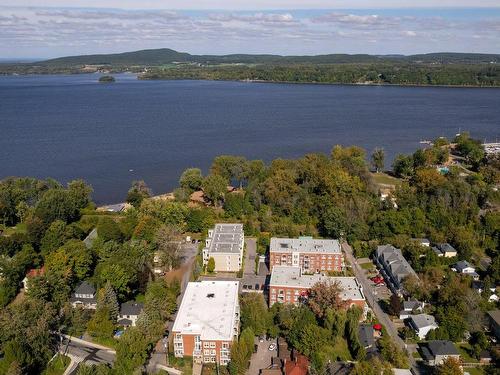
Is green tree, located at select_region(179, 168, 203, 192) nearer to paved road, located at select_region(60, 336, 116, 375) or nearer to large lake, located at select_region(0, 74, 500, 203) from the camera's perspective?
large lake, located at select_region(0, 74, 500, 203)

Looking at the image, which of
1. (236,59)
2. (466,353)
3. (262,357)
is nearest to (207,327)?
(262,357)

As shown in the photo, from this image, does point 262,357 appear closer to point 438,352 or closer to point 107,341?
point 107,341

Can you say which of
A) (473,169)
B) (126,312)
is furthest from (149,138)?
(126,312)

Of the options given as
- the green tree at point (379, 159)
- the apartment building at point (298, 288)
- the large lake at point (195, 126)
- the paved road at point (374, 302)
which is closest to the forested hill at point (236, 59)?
the large lake at point (195, 126)

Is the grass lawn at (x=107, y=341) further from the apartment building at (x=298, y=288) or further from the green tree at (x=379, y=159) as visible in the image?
the green tree at (x=379, y=159)

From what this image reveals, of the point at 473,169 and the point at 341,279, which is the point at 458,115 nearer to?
the point at 473,169

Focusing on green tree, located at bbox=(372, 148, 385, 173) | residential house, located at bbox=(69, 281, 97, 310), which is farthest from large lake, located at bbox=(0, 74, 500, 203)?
residential house, located at bbox=(69, 281, 97, 310)
